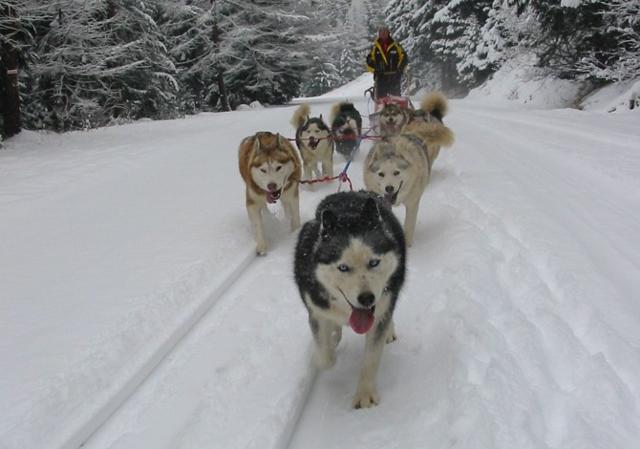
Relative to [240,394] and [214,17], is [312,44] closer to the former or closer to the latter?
[214,17]

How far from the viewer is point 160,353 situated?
10.5 feet

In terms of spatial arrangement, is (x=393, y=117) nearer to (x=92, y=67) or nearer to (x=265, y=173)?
(x=265, y=173)

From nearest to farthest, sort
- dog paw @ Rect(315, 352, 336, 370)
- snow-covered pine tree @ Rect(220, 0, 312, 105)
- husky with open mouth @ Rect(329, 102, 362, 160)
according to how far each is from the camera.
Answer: dog paw @ Rect(315, 352, 336, 370)
husky with open mouth @ Rect(329, 102, 362, 160)
snow-covered pine tree @ Rect(220, 0, 312, 105)

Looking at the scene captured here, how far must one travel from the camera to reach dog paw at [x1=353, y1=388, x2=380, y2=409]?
2654mm

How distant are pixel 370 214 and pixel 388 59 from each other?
8359mm

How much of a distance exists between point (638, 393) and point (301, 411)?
5.49 feet

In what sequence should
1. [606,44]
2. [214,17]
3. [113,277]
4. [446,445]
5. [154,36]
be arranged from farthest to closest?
1. [214,17]
2. [154,36]
3. [606,44]
4. [113,277]
5. [446,445]

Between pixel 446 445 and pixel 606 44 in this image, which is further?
pixel 606 44

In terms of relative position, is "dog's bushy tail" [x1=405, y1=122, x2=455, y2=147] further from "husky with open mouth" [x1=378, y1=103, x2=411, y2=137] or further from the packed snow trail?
"husky with open mouth" [x1=378, y1=103, x2=411, y2=137]

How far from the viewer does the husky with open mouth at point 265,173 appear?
4.92 metres

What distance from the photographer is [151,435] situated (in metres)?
2.50

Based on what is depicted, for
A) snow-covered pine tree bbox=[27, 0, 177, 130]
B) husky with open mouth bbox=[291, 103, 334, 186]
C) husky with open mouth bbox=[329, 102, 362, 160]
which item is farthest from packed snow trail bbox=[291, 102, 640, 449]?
snow-covered pine tree bbox=[27, 0, 177, 130]

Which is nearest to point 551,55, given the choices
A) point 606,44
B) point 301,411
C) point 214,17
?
point 606,44

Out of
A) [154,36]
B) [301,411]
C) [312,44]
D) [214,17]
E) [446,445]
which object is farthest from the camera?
[312,44]
